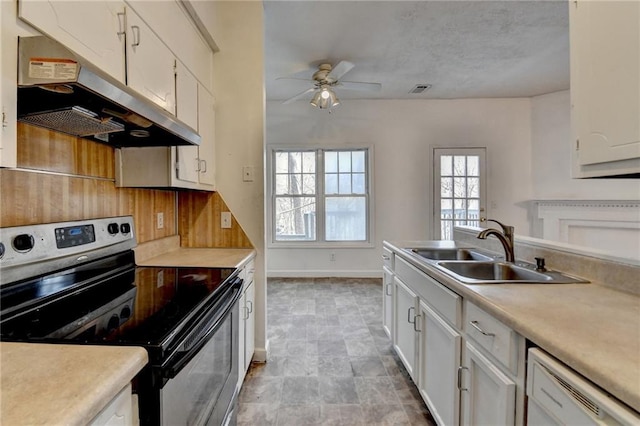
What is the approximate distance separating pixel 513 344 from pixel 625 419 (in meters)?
0.33

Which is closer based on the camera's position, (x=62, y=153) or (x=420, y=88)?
(x=62, y=153)

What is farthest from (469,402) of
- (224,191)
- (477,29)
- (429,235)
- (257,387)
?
(429,235)

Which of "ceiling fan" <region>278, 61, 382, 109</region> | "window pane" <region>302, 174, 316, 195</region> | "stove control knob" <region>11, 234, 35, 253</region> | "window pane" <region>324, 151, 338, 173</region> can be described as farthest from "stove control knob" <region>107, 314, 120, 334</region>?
"window pane" <region>324, 151, 338, 173</region>

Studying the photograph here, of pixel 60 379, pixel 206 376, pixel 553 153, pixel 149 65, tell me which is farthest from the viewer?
pixel 553 153

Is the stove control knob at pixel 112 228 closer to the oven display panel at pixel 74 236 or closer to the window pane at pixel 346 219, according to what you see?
the oven display panel at pixel 74 236

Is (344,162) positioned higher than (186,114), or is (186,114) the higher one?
(344,162)

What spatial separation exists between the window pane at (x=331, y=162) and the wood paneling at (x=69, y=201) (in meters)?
3.09

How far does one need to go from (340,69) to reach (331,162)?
189 cm

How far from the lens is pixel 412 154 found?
4750 millimetres

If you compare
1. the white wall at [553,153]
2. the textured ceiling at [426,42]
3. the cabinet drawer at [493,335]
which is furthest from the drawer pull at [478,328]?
the white wall at [553,153]

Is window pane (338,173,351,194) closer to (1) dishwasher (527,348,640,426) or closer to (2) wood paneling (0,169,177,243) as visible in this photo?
(2) wood paneling (0,169,177,243)

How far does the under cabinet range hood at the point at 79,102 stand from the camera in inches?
29.5

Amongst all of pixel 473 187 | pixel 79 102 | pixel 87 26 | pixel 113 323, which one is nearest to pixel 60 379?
pixel 113 323

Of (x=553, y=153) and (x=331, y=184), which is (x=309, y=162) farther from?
(x=553, y=153)
